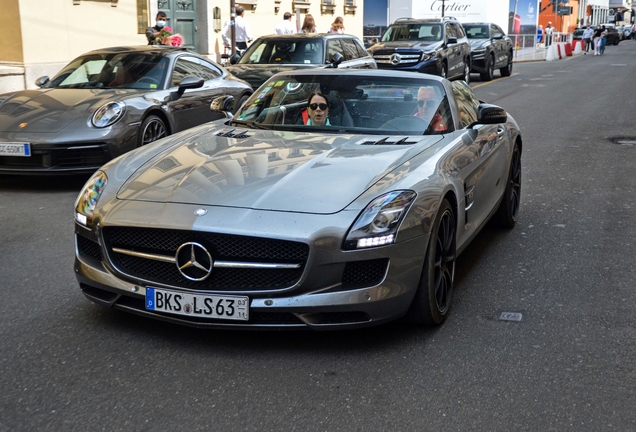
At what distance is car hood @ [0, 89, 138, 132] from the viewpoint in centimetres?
832

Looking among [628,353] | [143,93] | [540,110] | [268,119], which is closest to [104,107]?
[143,93]

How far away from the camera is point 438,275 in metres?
4.45

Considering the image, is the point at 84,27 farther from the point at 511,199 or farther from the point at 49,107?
the point at 511,199

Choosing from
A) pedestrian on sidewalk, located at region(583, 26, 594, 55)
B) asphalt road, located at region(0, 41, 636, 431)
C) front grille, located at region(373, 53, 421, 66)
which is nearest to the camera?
asphalt road, located at region(0, 41, 636, 431)

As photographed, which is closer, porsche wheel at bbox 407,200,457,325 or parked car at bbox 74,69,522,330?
parked car at bbox 74,69,522,330

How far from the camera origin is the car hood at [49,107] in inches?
328

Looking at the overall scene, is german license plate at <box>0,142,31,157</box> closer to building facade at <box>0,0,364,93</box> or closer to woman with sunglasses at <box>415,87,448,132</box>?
woman with sunglasses at <box>415,87,448,132</box>

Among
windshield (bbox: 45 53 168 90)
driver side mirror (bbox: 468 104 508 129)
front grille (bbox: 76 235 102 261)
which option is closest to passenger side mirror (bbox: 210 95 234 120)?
driver side mirror (bbox: 468 104 508 129)

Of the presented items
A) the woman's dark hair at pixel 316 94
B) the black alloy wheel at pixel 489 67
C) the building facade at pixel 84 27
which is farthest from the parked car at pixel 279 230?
the black alloy wheel at pixel 489 67

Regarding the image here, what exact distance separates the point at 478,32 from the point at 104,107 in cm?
2060

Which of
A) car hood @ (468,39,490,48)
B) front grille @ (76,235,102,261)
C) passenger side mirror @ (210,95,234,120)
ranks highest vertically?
passenger side mirror @ (210,95,234,120)

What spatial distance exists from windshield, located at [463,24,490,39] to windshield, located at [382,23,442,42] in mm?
4805

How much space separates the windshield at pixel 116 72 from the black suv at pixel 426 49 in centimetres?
1162

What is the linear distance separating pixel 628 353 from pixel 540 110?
42.6ft
